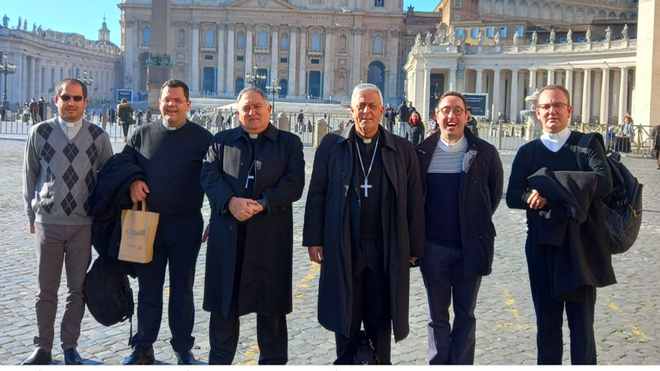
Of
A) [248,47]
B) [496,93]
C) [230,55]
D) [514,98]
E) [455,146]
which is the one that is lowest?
[455,146]

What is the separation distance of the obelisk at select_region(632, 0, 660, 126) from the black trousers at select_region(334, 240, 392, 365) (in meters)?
25.4

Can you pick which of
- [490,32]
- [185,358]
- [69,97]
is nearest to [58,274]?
[185,358]

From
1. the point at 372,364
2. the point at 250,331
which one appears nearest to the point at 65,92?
the point at 250,331

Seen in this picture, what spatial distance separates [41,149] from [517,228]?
8095 millimetres

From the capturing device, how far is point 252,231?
4727 mm

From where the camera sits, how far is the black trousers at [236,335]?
4.82 meters

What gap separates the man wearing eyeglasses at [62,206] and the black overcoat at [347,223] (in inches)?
67.8

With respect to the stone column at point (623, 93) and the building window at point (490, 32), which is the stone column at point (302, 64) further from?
the stone column at point (623, 93)

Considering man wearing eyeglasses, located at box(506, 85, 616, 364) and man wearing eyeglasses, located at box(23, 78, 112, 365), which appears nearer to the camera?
man wearing eyeglasses, located at box(506, 85, 616, 364)

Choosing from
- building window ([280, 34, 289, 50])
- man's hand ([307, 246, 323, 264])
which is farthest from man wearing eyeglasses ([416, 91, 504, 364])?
building window ([280, 34, 289, 50])

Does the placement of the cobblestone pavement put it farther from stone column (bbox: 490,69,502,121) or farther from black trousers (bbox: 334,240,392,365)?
stone column (bbox: 490,69,502,121)

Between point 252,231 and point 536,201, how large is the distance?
191cm

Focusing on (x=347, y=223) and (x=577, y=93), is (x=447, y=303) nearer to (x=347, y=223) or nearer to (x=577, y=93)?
(x=347, y=223)

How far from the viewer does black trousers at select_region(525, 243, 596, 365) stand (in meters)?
4.57
